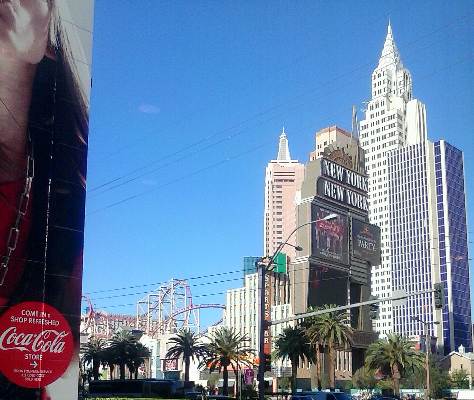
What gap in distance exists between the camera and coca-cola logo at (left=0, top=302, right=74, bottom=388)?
3231 centimetres

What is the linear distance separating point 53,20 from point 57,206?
31.8ft

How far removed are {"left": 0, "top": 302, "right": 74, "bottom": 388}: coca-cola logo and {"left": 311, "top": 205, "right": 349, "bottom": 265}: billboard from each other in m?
85.2

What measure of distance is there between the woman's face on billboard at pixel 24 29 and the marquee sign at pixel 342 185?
294 ft

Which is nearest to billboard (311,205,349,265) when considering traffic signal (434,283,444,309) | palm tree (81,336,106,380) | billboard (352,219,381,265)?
billboard (352,219,381,265)

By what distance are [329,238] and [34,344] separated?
9228cm

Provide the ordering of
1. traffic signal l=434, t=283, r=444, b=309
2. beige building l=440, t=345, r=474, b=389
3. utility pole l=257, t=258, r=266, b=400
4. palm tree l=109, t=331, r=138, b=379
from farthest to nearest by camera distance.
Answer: beige building l=440, t=345, r=474, b=389 < palm tree l=109, t=331, r=138, b=379 < utility pole l=257, t=258, r=266, b=400 < traffic signal l=434, t=283, r=444, b=309

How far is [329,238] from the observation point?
122188mm

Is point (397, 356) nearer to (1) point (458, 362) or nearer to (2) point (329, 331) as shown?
(2) point (329, 331)

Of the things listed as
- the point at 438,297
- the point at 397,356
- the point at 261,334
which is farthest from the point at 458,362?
the point at 438,297

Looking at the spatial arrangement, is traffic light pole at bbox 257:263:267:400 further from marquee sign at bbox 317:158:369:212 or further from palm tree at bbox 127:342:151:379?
marquee sign at bbox 317:158:369:212

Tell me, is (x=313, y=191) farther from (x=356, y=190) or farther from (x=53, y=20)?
(x=53, y=20)

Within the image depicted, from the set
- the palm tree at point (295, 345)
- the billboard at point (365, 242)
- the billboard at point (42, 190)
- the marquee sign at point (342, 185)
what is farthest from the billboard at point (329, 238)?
the billboard at point (42, 190)

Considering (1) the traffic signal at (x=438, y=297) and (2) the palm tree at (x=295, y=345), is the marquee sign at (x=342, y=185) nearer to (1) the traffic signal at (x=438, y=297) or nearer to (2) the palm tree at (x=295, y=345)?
(2) the palm tree at (x=295, y=345)

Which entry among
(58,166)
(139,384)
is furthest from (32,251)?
(139,384)
